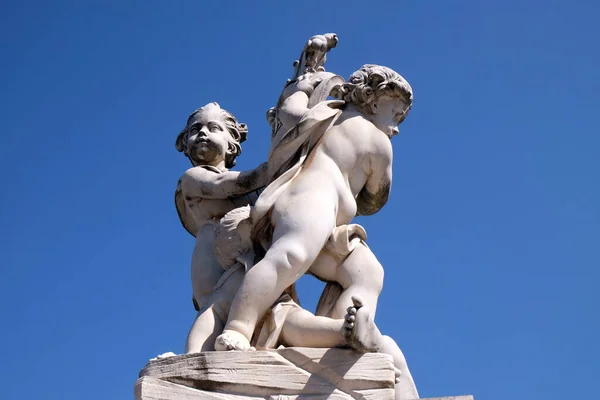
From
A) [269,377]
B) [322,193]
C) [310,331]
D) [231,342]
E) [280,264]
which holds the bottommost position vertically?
[269,377]

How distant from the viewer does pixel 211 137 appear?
808 cm

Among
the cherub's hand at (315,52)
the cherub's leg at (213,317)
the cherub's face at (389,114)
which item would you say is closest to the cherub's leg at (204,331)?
the cherub's leg at (213,317)

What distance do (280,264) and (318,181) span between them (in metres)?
0.76

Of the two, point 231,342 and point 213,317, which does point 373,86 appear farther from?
point 231,342

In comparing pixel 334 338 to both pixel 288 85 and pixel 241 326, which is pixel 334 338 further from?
pixel 288 85

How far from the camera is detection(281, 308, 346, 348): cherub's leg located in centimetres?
656

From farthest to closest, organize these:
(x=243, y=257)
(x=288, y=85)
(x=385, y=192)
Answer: (x=288, y=85) < (x=385, y=192) < (x=243, y=257)

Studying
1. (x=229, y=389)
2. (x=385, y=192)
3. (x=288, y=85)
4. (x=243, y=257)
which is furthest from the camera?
(x=288, y=85)

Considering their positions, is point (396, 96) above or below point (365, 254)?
above

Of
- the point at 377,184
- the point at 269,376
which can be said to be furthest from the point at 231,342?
→ the point at 377,184

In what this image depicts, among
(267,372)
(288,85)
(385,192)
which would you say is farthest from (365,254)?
(288,85)

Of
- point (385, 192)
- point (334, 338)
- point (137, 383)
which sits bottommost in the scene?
point (137, 383)

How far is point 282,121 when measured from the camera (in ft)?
25.4

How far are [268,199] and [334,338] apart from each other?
1174mm
